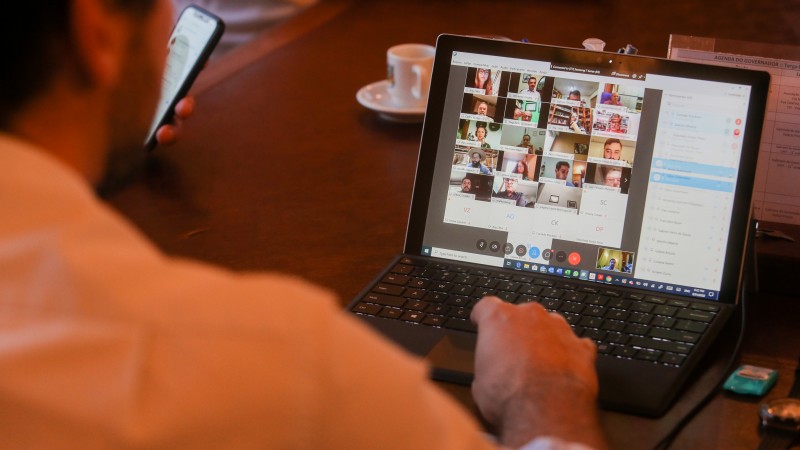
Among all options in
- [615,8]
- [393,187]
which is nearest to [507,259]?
[393,187]

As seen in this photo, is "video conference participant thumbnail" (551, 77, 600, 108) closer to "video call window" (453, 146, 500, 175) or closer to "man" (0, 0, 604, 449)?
"video call window" (453, 146, 500, 175)

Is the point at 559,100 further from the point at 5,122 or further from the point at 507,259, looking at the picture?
the point at 5,122

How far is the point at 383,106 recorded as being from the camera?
1590mm

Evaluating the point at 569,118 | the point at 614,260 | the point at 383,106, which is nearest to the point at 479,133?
the point at 569,118

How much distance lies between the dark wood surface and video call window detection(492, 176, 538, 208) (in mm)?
169

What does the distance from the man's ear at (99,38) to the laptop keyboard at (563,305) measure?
1.74ft

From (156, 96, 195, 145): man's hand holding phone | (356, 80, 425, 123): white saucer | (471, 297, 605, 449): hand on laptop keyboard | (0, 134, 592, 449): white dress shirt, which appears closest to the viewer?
(0, 134, 592, 449): white dress shirt

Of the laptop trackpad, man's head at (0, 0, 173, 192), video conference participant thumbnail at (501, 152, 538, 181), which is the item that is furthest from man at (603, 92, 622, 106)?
man's head at (0, 0, 173, 192)

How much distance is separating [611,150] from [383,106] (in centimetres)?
57

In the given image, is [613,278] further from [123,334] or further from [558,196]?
[123,334]

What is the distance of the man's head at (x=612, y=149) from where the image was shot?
3.61 ft

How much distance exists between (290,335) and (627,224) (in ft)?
Result: 2.19

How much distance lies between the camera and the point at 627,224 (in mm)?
1091

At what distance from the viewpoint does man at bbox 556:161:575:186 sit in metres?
1.12
